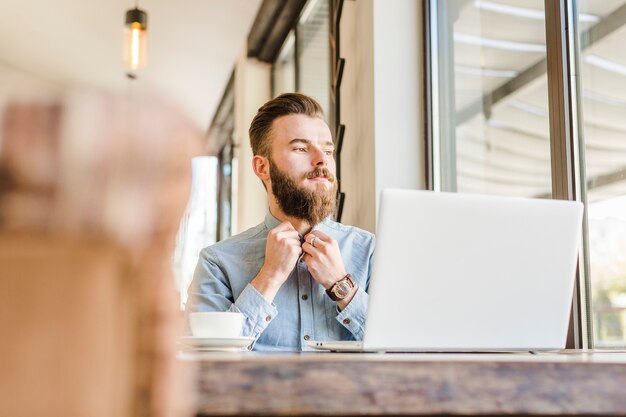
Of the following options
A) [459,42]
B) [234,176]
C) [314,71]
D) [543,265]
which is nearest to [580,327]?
[543,265]

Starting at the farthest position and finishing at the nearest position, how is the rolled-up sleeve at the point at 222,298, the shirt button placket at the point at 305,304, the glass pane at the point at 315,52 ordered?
the glass pane at the point at 315,52 < the shirt button placket at the point at 305,304 < the rolled-up sleeve at the point at 222,298

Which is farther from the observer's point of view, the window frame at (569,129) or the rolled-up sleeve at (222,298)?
the window frame at (569,129)

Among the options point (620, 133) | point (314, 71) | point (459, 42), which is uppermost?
point (314, 71)

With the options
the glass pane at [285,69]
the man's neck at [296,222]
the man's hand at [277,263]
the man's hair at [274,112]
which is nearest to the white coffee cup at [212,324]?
the man's hand at [277,263]

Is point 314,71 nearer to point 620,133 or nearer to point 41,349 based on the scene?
point 620,133

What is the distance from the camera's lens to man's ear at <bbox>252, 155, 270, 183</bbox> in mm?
2373

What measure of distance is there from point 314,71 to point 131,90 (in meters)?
4.33

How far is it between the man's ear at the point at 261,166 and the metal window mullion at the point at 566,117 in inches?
34.0

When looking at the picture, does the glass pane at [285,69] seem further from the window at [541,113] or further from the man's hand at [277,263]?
the man's hand at [277,263]

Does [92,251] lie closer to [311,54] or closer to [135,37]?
[135,37]

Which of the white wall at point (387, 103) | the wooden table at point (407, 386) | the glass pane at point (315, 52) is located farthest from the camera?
the glass pane at point (315, 52)

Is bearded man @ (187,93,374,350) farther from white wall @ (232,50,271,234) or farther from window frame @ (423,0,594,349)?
white wall @ (232,50,271,234)

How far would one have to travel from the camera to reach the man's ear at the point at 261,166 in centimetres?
237

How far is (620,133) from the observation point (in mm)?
1961
